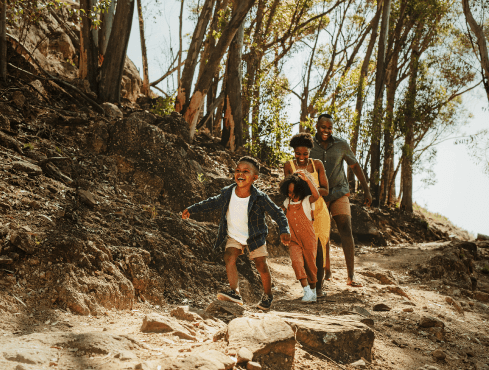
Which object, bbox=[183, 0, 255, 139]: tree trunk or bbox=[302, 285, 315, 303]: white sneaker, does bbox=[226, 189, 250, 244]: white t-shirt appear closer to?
bbox=[302, 285, 315, 303]: white sneaker

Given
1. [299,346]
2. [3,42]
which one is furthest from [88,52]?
[299,346]

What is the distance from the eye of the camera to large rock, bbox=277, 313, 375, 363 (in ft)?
10.5

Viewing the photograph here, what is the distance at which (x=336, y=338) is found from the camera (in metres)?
3.24

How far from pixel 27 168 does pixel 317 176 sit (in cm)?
340

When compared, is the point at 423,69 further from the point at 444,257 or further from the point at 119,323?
the point at 119,323

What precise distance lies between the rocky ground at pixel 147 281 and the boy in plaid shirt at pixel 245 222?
43 centimetres

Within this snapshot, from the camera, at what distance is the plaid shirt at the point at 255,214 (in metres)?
4.02

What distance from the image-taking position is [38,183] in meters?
4.69

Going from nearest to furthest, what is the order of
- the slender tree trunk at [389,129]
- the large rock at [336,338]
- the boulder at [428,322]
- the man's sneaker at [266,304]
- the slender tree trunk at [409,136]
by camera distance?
1. the large rock at [336,338]
2. the man's sneaker at [266,304]
3. the boulder at [428,322]
4. the slender tree trunk at [389,129]
5. the slender tree trunk at [409,136]

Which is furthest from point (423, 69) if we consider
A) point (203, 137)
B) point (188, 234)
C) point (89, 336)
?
point (89, 336)

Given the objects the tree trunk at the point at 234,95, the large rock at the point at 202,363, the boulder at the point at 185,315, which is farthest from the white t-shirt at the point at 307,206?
the tree trunk at the point at 234,95

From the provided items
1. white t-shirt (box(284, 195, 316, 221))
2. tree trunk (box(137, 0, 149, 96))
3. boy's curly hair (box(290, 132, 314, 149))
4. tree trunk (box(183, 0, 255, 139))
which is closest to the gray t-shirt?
boy's curly hair (box(290, 132, 314, 149))

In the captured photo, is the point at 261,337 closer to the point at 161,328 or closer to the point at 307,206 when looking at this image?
the point at 161,328

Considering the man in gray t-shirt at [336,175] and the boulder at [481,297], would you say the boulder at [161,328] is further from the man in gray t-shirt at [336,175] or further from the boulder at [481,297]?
the boulder at [481,297]
